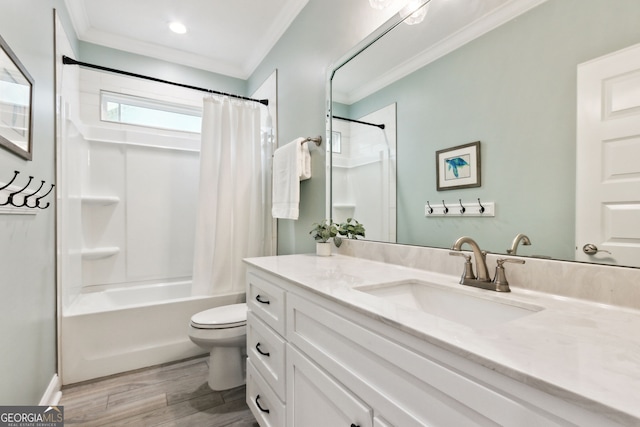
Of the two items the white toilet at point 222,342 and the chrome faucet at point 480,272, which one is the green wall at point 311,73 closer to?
Result: the white toilet at point 222,342

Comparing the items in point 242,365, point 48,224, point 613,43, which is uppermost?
point 613,43

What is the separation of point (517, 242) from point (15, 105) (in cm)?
196

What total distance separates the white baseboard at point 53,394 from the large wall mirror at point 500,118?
1.92m

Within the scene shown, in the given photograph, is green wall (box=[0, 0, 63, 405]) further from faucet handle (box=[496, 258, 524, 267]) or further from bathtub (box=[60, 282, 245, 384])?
faucet handle (box=[496, 258, 524, 267])

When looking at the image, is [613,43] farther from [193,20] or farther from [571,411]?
[193,20]

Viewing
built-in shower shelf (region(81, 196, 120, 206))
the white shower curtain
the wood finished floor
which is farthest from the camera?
built-in shower shelf (region(81, 196, 120, 206))

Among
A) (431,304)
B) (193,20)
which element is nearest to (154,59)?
(193,20)

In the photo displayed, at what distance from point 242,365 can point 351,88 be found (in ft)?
6.05

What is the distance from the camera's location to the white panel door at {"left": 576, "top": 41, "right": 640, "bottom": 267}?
2.41ft

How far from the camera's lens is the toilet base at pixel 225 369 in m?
1.83

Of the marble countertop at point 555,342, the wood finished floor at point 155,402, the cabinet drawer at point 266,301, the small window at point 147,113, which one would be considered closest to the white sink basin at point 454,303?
the marble countertop at point 555,342

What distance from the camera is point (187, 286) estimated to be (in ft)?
9.58

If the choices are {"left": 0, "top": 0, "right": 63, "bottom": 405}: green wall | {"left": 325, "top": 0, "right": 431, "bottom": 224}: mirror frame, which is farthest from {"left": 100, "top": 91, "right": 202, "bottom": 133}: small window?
{"left": 325, "top": 0, "right": 431, "bottom": 224}: mirror frame

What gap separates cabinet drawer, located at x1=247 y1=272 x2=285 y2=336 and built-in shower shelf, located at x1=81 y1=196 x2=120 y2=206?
6.15ft
